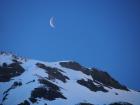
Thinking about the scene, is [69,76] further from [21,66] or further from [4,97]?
[4,97]

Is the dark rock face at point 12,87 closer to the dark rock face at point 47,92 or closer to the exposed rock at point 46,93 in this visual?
the dark rock face at point 47,92

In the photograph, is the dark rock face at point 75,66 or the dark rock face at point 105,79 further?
the dark rock face at point 75,66

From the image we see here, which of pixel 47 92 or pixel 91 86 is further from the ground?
pixel 91 86

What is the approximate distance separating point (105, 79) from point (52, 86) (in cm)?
4941

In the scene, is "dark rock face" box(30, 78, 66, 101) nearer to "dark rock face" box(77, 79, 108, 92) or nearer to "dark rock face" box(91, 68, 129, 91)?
"dark rock face" box(77, 79, 108, 92)

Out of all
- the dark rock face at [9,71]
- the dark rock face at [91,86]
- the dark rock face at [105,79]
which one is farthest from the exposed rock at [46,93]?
the dark rock face at [105,79]

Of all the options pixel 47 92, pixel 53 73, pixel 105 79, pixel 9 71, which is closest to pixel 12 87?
pixel 47 92

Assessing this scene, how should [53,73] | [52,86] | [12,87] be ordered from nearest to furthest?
1. [12,87]
2. [52,86]
3. [53,73]

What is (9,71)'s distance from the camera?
381 feet

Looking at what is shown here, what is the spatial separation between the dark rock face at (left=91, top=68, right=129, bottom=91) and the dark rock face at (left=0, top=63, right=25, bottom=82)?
4129 cm

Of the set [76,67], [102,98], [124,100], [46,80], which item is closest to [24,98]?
[46,80]

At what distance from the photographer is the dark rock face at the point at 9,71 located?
110250 mm

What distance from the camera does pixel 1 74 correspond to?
11238cm

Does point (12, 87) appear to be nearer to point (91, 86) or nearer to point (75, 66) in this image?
point (91, 86)
